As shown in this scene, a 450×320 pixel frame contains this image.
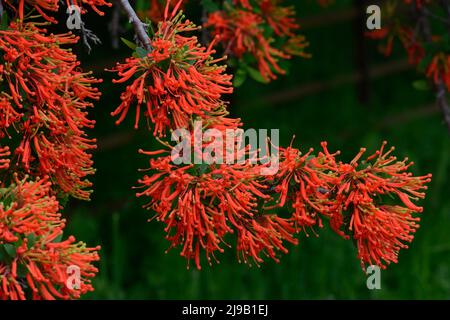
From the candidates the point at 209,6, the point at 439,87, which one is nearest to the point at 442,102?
the point at 439,87

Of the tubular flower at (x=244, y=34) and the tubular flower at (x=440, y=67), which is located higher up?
the tubular flower at (x=244, y=34)

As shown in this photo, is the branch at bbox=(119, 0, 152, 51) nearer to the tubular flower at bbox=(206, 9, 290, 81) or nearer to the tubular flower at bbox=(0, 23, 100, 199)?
the tubular flower at bbox=(0, 23, 100, 199)

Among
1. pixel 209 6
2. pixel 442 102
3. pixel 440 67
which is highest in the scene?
pixel 209 6

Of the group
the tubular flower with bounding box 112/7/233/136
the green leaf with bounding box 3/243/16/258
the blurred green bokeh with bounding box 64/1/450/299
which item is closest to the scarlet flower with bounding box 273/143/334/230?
the tubular flower with bounding box 112/7/233/136

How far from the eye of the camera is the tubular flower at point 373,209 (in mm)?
1487

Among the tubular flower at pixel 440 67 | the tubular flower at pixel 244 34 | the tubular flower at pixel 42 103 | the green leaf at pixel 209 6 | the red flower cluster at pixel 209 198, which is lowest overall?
the red flower cluster at pixel 209 198

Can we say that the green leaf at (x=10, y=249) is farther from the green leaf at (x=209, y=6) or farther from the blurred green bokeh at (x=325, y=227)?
the blurred green bokeh at (x=325, y=227)

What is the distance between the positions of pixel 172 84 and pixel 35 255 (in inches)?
15.1

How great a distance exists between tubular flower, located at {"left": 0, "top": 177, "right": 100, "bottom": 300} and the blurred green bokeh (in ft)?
4.81

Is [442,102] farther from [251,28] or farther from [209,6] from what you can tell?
[209,6]

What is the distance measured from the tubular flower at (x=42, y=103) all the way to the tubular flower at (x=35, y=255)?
0.57 feet

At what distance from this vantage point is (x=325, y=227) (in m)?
3.36

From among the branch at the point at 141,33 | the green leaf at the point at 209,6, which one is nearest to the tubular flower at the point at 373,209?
the branch at the point at 141,33

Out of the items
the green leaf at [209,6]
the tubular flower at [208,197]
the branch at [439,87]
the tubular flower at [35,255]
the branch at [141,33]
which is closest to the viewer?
the tubular flower at [35,255]
